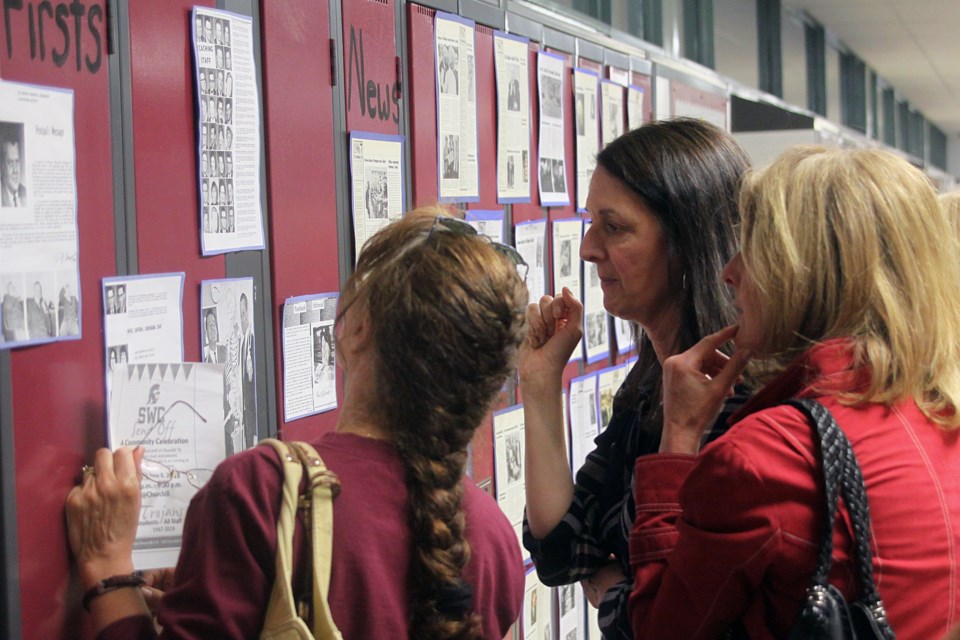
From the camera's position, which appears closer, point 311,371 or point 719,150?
point 719,150

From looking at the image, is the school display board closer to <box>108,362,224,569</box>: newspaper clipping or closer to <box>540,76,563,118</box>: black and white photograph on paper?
Result: <box>108,362,224,569</box>: newspaper clipping

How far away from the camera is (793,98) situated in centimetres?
1054

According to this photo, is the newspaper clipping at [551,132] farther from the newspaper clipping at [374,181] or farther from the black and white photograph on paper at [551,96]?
the newspaper clipping at [374,181]

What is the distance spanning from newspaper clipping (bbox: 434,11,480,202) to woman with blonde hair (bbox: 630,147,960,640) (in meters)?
1.15

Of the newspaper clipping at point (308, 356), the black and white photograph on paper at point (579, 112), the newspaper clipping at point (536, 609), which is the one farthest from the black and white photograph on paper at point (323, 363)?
the black and white photograph on paper at point (579, 112)

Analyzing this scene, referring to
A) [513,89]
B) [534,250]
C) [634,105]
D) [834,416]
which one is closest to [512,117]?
[513,89]

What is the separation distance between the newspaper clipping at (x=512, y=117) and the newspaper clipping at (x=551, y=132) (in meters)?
0.09

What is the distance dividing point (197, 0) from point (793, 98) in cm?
962

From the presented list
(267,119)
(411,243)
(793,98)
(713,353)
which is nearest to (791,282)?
(713,353)

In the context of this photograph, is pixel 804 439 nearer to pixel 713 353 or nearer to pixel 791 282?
pixel 791 282

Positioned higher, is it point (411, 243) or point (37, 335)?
point (411, 243)

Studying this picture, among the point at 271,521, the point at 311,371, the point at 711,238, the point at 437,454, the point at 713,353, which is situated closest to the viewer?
the point at 271,521

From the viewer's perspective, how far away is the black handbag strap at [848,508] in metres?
1.23

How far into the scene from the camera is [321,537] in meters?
1.22
